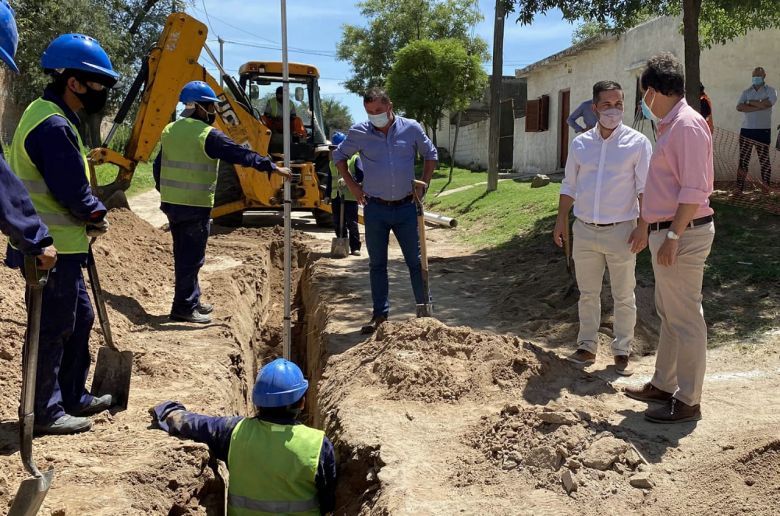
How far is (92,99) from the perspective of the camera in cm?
436

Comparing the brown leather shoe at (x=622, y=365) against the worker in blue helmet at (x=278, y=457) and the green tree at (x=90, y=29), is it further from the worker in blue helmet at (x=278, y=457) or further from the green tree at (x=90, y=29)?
the green tree at (x=90, y=29)

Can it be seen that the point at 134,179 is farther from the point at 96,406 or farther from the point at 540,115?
the point at 96,406

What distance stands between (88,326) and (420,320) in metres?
2.43

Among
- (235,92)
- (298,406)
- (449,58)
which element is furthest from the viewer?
(449,58)

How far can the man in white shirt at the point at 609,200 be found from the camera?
205 inches

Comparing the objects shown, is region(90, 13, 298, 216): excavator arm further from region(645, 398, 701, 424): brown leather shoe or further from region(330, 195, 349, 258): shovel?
region(645, 398, 701, 424): brown leather shoe

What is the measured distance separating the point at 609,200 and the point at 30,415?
386 cm

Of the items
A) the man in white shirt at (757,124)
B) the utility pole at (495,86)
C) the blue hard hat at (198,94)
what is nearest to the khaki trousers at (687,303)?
the blue hard hat at (198,94)

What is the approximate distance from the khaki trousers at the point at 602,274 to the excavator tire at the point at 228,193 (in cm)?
914

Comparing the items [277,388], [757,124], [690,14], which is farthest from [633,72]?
[277,388]

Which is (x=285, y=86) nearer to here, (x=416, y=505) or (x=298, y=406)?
(x=298, y=406)

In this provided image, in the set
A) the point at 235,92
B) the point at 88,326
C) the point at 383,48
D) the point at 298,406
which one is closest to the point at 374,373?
the point at 298,406

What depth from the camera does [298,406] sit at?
13.1 feet

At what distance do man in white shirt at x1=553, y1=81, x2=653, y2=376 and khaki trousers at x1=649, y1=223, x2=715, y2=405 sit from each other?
0.60 m
